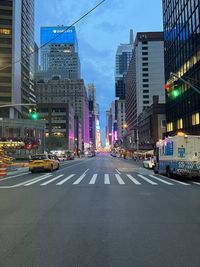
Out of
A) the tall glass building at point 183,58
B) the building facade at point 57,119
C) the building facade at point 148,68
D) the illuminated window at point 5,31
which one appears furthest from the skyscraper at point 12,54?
the building facade at point 148,68

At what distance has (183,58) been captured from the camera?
58.8 m

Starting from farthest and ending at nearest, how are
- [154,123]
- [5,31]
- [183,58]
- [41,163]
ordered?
[5,31]
[154,123]
[183,58]
[41,163]

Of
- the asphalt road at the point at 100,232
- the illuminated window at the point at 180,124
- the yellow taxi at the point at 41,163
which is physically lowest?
the asphalt road at the point at 100,232

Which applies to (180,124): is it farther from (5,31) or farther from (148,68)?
(148,68)

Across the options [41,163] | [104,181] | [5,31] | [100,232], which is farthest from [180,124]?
[5,31]

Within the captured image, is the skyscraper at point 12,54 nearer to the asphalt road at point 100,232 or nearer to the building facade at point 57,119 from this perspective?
the building facade at point 57,119

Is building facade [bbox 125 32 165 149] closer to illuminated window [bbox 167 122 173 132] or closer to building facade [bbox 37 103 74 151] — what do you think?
building facade [bbox 37 103 74 151]

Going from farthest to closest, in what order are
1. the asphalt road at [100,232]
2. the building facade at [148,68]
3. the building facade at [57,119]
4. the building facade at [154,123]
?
the building facade at [57,119] → the building facade at [148,68] → the building facade at [154,123] → the asphalt road at [100,232]

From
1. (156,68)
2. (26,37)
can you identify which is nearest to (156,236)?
(26,37)

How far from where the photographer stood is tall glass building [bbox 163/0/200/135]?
5166 centimetres

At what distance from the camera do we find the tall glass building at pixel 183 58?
169 feet

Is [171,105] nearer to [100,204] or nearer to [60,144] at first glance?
[100,204]

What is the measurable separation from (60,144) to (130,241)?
13660 cm

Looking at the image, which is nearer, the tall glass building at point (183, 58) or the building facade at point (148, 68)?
the tall glass building at point (183, 58)
